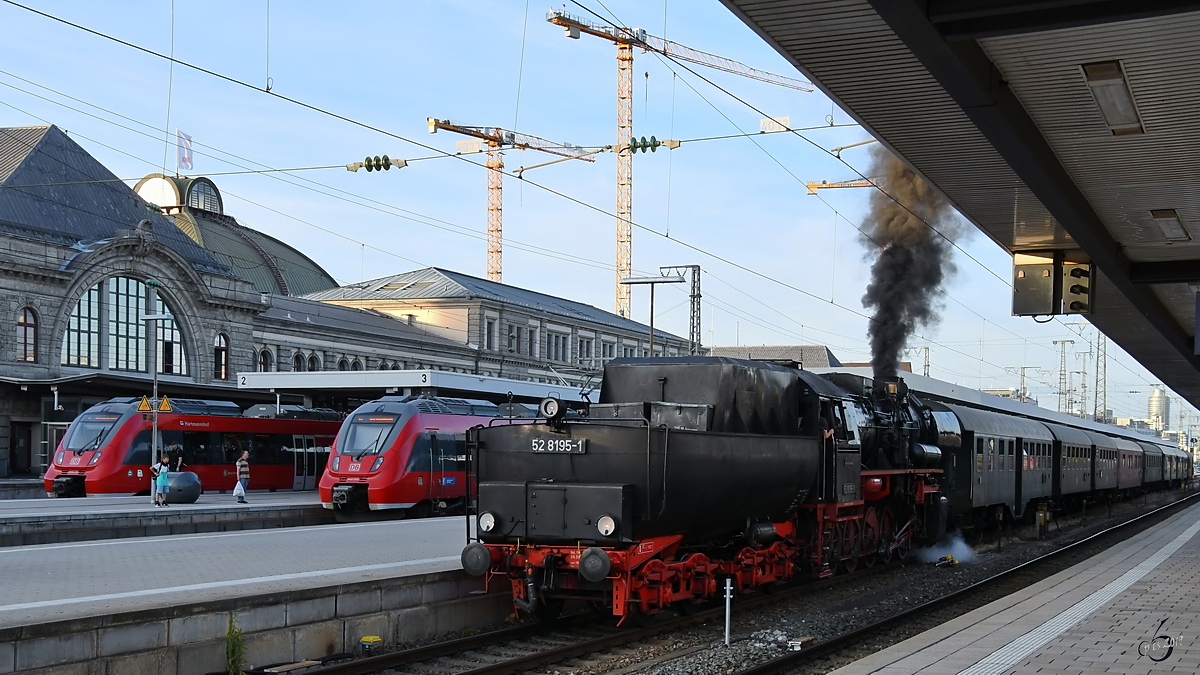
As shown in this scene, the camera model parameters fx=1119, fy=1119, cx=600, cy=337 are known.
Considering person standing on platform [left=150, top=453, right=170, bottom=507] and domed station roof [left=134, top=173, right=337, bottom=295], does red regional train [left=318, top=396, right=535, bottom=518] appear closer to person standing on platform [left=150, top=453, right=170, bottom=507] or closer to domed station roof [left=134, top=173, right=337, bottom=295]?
person standing on platform [left=150, top=453, right=170, bottom=507]

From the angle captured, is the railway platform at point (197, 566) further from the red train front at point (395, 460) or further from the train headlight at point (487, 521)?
the red train front at point (395, 460)

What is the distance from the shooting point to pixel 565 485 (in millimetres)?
11711

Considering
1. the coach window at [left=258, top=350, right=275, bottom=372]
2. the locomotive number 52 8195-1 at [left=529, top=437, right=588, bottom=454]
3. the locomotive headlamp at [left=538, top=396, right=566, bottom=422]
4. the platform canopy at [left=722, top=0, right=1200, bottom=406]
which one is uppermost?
the platform canopy at [left=722, top=0, right=1200, bottom=406]

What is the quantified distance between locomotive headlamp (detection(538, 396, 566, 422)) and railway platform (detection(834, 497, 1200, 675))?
13.2ft

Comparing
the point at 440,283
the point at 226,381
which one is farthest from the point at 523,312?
the point at 226,381

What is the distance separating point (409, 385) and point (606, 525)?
18.4m

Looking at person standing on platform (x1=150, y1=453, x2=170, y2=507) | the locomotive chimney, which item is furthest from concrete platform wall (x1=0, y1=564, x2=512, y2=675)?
person standing on platform (x1=150, y1=453, x2=170, y2=507)

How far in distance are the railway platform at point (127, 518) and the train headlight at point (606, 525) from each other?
43.0 feet

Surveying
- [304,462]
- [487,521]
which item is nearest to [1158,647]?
[487,521]

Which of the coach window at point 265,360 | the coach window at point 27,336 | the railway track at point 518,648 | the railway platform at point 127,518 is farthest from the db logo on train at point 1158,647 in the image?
the coach window at point 265,360

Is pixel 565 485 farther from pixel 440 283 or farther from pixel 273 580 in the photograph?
pixel 440 283

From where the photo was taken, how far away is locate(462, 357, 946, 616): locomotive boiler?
11.5 m

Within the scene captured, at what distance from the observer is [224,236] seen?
7225cm

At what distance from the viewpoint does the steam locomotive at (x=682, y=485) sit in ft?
37.7
